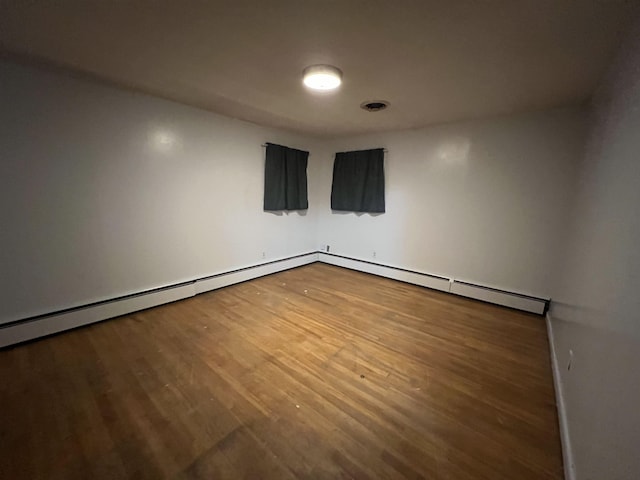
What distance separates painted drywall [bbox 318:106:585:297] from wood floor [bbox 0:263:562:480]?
80 centimetres

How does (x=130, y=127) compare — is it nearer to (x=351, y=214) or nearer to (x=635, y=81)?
(x=351, y=214)

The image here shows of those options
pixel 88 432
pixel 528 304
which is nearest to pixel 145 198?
pixel 88 432

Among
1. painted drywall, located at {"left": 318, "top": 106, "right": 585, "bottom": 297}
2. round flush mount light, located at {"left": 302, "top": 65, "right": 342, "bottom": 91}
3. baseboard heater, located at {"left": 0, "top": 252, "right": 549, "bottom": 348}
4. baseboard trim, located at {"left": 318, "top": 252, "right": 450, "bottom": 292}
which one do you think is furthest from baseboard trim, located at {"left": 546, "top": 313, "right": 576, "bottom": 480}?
round flush mount light, located at {"left": 302, "top": 65, "right": 342, "bottom": 91}

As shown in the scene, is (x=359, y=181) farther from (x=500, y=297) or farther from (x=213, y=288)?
(x=213, y=288)

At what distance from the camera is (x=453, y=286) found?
3482 millimetres

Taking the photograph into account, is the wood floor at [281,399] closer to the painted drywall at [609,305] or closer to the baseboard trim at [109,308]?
the baseboard trim at [109,308]

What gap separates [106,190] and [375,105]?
2.77m

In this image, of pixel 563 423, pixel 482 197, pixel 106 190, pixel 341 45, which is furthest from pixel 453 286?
pixel 106 190

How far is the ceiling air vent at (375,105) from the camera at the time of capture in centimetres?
256

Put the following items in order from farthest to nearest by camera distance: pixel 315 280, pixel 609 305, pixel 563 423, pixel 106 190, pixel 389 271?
pixel 389 271
pixel 315 280
pixel 106 190
pixel 563 423
pixel 609 305

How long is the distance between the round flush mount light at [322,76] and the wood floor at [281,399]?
216 cm

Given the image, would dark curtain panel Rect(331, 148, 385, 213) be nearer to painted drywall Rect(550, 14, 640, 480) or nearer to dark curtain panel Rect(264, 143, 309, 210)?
dark curtain panel Rect(264, 143, 309, 210)

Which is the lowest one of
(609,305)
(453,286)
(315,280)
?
(315,280)

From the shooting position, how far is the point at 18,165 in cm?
202
